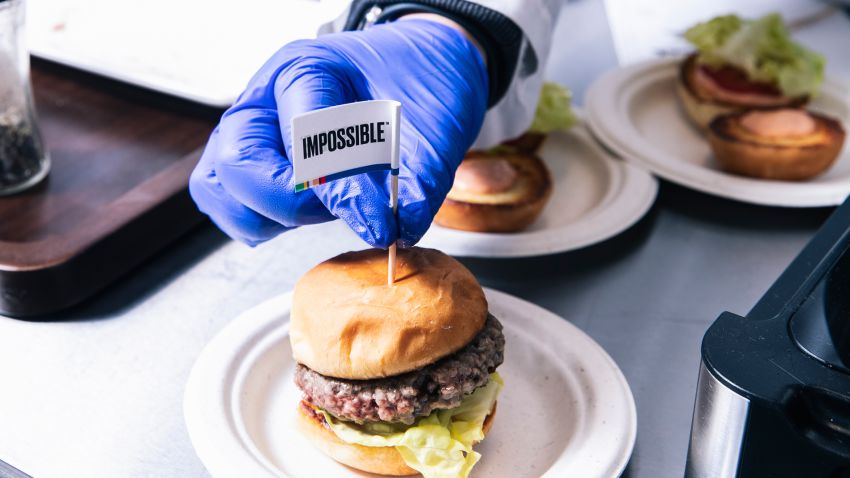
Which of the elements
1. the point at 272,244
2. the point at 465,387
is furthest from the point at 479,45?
the point at 465,387

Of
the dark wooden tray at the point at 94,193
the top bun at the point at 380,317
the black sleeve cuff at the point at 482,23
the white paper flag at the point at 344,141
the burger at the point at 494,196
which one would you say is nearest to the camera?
the white paper flag at the point at 344,141

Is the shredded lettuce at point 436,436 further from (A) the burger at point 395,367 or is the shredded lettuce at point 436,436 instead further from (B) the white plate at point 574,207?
(B) the white plate at point 574,207

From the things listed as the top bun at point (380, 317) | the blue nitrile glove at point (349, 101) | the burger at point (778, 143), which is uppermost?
the blue nitrile glove at point (349, 101)

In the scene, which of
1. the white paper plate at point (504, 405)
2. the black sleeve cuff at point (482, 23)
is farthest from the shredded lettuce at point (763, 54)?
the white paper plate at point (504, 405)

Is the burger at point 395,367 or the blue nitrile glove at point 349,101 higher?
the blue nitrile glove at point 349,101

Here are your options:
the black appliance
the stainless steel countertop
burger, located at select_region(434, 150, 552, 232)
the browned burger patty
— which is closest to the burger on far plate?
burger, located at select_region(434, 150, 552, 232)

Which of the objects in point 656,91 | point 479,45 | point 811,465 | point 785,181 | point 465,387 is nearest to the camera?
point 811,465

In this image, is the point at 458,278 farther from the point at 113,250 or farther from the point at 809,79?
the point at 809,79

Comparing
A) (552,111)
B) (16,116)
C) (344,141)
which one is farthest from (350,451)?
(552,111)

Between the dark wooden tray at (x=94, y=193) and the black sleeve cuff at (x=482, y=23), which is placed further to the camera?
the black sleeve cuff at (x=482, y=23)
